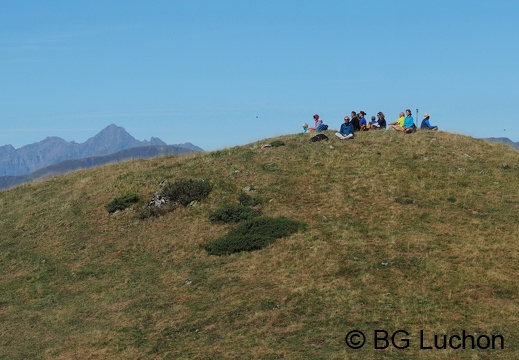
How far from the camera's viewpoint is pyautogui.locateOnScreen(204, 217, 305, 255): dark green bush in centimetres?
3151

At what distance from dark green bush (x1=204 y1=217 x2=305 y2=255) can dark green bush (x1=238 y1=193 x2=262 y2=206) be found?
3534 millimetres

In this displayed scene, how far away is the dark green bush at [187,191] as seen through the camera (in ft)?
128

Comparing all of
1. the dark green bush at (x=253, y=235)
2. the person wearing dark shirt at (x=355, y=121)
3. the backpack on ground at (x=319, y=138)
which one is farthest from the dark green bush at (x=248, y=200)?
the person wearing dark shirt at (x=355, y=121)

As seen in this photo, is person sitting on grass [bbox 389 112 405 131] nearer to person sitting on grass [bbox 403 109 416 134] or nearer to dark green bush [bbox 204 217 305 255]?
person sitting on grass [bbox 403 109 416 134]

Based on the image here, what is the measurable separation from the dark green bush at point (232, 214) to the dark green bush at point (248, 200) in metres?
0.72

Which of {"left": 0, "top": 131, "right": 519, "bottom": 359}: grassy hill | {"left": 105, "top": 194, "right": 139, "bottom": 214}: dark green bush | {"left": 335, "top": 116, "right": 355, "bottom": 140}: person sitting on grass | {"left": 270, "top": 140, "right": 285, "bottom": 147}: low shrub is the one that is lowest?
{"left": 0, "top": 131, "right": 519, "bottom": 359}: grassy hill

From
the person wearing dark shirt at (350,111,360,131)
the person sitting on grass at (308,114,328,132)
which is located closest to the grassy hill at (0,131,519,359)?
the person wearing dark shirt at (350,111,360,131)

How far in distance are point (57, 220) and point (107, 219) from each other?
13.0ft

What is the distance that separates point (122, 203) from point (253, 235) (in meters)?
12.0

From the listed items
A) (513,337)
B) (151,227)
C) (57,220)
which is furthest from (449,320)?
(57,220)

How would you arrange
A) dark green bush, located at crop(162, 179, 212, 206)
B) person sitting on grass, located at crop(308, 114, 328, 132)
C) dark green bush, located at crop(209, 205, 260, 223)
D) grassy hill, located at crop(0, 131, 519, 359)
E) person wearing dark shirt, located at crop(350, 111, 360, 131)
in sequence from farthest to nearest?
person sitting on grass, located at crop(308, 114, 328, 132), person wearing dark shirt, located at crop(350, 111, 360, 131), dark green bush, located at crop(162, 179, 212, 206), dark green bush, located at crop(209, 205, 260, 223), grassy hill, located at crop(0, 131, 519, 359)

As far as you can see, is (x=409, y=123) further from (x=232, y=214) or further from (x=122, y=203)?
(x=122, y=203)

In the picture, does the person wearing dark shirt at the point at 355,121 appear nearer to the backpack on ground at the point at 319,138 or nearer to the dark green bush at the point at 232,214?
the backpack on ground at the point at 319,138

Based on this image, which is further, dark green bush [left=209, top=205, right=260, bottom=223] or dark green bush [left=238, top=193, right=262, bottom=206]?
dark green bush [left=238, top=193, right=262, bottom=206]
